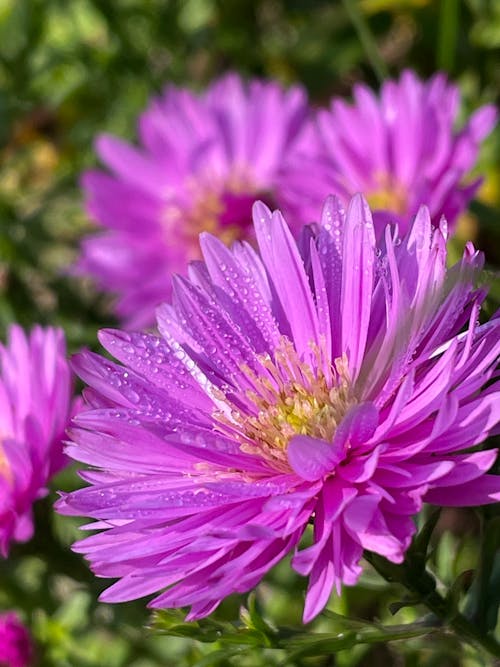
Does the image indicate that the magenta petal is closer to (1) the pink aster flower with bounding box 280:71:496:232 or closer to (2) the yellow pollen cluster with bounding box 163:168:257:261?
(1) the pink aster flower with bounding box 280:71:496:232

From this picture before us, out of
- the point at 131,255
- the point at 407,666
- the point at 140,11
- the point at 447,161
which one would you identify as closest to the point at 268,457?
the point at 407,666

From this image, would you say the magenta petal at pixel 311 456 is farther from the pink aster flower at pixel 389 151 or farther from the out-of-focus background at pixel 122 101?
the pink aster flower at pixel 389 151

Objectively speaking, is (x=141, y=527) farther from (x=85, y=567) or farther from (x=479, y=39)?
(x=479, y=39)

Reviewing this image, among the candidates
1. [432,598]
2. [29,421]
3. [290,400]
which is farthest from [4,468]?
[432,598]

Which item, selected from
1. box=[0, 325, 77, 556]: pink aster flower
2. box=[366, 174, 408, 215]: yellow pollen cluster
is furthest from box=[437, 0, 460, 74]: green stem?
box=[0, 325, 77, 556]: pink aster flower

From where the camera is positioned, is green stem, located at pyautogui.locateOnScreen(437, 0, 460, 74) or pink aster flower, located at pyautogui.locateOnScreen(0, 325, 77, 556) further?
green stem, located at pyautogui.locateOnScreen(437, 0, 460, 74)

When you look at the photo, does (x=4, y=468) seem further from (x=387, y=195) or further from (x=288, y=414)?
(x=387, y=195)
